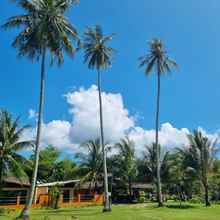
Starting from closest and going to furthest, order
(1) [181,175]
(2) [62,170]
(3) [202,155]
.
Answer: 1. (3) [202,155]
2. (1) [181,175]
3. (2) [62,170]

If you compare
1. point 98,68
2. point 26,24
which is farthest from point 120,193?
point 26,24

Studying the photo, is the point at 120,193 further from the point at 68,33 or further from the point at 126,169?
the point at 68,33

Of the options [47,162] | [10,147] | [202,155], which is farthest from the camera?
[47,162]

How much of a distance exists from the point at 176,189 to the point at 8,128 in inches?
1230

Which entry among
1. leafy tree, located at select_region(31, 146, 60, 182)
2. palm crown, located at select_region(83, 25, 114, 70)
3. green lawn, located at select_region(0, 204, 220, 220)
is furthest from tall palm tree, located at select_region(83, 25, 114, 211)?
leafy tree, located at select_region(31, 146, 60, 182)

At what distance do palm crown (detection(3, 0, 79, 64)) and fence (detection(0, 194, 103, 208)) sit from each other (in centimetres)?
1667

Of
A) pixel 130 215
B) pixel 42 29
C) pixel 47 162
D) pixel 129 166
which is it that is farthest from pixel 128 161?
pixel 42 29

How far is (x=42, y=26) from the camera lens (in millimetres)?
20203

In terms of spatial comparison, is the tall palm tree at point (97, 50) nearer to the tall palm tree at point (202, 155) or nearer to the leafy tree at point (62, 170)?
the tall palm tree at point (202, 155)

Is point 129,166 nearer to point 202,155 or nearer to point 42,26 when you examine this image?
point 202,155

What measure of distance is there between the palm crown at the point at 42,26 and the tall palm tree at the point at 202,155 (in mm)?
18697

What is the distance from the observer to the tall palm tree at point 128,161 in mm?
40250

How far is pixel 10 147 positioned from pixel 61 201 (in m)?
10.8

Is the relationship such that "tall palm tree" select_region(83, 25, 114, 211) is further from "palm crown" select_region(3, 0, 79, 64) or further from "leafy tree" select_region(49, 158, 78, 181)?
"leafy tree" select_region(49, 158, 78, 181)
